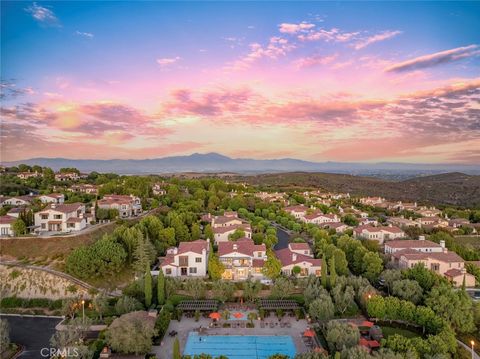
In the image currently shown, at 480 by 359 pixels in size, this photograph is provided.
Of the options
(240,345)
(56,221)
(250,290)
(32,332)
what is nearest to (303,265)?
(250,290)

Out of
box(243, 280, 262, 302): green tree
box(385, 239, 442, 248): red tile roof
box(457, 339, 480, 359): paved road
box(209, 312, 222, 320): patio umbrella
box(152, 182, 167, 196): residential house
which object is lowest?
box(457, 339, 480, 359): paved road

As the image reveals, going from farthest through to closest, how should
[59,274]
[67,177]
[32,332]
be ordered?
[67,177] < [59,274] < [32,332]

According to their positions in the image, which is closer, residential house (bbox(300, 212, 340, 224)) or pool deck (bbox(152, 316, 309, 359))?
pool deck (bbox(152, 316, 309, 359))

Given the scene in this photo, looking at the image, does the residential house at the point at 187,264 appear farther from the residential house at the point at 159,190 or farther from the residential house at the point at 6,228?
the residential house at the point at 159,190

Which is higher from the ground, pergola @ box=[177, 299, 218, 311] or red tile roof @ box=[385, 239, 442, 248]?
red tile roof @ box=[385, 239, 442, 248]

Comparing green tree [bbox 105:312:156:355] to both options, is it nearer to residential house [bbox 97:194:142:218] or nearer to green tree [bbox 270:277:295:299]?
green tree [bbox 270:277:295:299]

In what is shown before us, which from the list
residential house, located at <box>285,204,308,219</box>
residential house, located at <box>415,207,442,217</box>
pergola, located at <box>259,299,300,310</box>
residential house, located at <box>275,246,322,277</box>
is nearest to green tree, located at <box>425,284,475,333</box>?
pergola, located at <box>259,299,300,310</box>

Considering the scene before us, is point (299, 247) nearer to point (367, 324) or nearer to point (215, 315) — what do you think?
point (367, 324)
